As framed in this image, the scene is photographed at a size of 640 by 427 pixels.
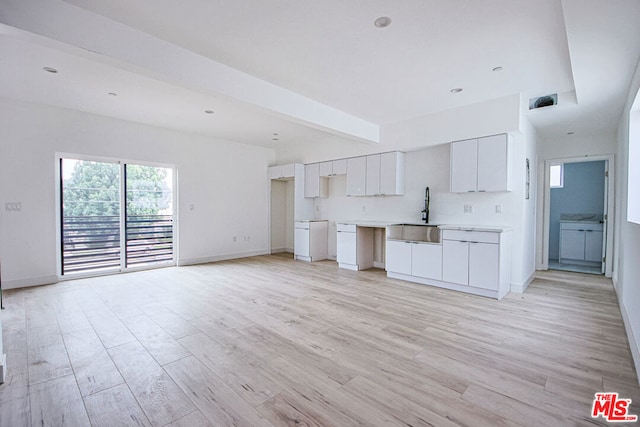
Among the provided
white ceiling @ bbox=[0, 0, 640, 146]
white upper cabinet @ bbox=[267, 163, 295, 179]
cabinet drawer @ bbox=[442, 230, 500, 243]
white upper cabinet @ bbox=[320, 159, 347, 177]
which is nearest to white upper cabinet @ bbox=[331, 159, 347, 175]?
white upper cabinet @ bbox=[320, 159, 347, 177]

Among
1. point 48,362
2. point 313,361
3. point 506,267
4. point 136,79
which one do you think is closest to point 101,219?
point 136,79

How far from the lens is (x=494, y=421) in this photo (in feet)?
5.29

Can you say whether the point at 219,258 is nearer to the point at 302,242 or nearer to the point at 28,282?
the point at 302,242

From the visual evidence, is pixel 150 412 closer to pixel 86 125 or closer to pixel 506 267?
pixel 506 267

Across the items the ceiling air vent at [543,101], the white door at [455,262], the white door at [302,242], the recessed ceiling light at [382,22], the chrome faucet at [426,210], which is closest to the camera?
the recessed ceiling light at [382,22]

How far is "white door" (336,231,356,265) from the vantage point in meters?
5.54

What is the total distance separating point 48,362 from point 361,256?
14.4 ft

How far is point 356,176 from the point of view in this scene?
19.2ft

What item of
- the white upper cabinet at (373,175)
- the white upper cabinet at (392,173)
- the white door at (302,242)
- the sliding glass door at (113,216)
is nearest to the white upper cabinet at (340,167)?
the white upper cabinet at (373,175)

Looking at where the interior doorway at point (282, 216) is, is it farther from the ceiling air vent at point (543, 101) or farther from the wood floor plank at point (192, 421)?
the wood floor plank at point (192, 421)

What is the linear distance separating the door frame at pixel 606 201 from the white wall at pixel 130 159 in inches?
233

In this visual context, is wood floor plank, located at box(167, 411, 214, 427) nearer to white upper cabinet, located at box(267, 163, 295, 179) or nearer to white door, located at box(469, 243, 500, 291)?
white door, located at box(469, 243, 500, 291)

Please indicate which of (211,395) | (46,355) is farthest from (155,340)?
(211,395)

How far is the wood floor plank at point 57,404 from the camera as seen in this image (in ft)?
5.36
